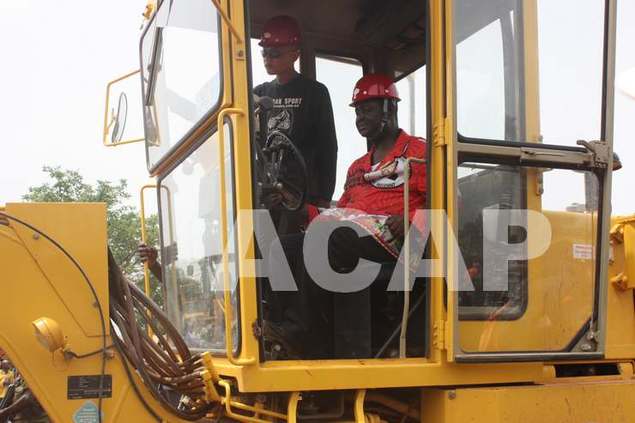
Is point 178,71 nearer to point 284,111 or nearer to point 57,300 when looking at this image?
point 284,111

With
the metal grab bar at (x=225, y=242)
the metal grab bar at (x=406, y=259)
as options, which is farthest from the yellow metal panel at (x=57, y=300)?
the metal grab bar at (x=406, y=259)

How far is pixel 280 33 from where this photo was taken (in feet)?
12.8

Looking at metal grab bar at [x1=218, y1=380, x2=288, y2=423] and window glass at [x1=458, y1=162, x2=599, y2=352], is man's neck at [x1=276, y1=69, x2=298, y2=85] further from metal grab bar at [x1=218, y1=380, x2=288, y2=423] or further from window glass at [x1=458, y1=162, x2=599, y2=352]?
metal grab bar at [x1=218, y1=380, x2=288, y2=423]

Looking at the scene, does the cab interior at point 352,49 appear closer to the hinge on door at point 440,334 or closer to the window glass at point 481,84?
the window glass at point 481,84

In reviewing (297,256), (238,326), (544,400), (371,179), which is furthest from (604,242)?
(238,326)

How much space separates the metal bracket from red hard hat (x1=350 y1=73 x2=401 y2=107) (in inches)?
39.5

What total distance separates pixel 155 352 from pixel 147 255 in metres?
1.14

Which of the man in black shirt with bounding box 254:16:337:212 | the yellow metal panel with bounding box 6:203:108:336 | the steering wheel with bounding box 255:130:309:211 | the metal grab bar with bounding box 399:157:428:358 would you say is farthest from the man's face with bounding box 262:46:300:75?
the yellow metal panel with bounding box 6:203:108:336

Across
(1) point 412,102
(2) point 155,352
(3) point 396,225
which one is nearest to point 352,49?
(1) point 412,102

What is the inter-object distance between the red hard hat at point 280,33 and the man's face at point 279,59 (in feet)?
0.09

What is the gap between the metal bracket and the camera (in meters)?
3.22

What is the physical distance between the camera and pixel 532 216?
317 cm

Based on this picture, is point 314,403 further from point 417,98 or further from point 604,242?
point 417,98

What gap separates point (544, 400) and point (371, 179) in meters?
1.29
